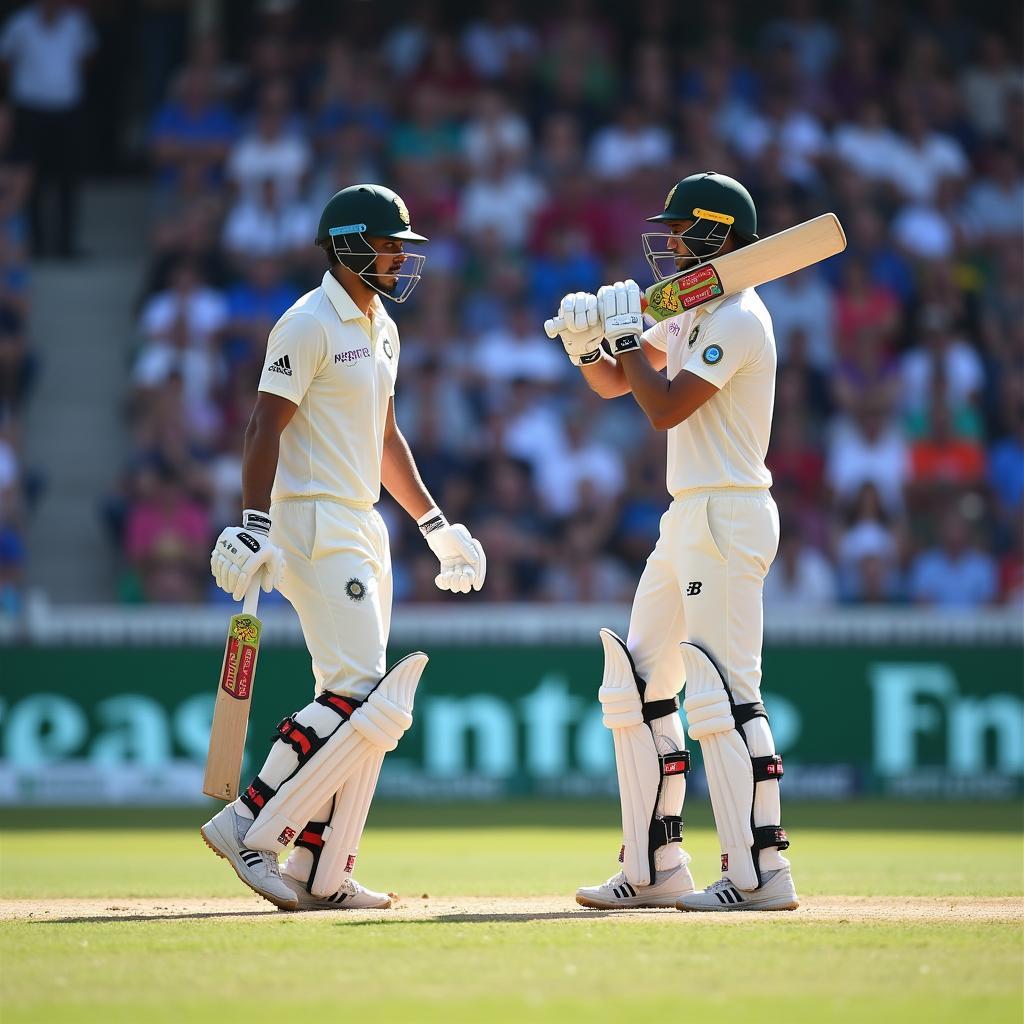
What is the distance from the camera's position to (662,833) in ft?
21.1

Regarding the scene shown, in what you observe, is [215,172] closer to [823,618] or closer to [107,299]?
[107,299]

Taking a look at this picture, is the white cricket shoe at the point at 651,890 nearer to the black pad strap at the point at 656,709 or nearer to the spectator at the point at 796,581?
the black pad strap at the point at 656,709

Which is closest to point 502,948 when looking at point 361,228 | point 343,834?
point 343,834

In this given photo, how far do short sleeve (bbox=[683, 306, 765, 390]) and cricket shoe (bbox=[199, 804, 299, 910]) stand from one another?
Result: 2.15 metres

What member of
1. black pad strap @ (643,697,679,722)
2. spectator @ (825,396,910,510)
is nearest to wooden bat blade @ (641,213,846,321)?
black pad strap @ (643,697,679,722)

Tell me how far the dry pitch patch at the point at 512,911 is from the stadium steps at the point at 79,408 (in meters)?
8.19

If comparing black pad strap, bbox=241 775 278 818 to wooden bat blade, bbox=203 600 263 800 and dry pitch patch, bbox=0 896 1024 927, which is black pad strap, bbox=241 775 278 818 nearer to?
wooden bat blade, bbox=203 600 263 800

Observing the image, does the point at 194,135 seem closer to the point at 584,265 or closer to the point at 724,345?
the point at 584,265

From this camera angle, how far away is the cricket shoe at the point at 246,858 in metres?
6.12

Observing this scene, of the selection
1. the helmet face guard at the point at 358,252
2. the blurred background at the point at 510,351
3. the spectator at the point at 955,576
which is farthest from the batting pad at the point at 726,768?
the spectator at the point at 955,576

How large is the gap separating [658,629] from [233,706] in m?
1.49

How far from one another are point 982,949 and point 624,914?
1.31 metres

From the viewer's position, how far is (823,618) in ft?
42.1

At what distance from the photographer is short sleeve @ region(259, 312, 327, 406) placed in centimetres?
627
